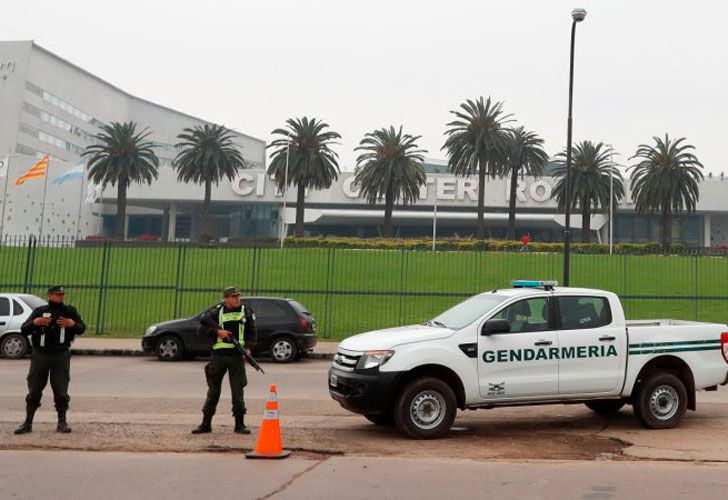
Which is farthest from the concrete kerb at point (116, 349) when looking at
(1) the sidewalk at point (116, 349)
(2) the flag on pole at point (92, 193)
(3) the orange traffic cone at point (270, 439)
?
(2) the flag on pole at point (92, 193)

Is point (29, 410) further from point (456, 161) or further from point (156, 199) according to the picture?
point (156, 199)

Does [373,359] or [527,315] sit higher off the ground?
[527,315]

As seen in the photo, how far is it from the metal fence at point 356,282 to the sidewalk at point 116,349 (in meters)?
2.27

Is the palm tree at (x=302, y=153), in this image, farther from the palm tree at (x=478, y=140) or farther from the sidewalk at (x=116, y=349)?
the sidewalk at (x=116, y=349)

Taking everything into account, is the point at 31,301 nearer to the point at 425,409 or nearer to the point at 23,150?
the point at 425,409

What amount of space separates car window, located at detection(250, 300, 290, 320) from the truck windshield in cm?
784

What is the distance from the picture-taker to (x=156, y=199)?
81.3 meters

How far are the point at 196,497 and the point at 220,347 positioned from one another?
8.32ft

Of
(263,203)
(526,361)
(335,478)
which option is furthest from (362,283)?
(263,203)

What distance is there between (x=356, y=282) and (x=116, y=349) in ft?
48.2

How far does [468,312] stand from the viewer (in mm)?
8461

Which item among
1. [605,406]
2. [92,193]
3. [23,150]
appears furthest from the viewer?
[23,150]

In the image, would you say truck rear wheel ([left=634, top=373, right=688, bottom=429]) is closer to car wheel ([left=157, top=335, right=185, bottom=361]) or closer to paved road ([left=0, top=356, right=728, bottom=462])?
paved road ([left=0, top=356, right=728, bottom=462])

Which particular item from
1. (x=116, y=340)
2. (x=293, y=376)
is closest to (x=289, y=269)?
(x=116, y=340)
